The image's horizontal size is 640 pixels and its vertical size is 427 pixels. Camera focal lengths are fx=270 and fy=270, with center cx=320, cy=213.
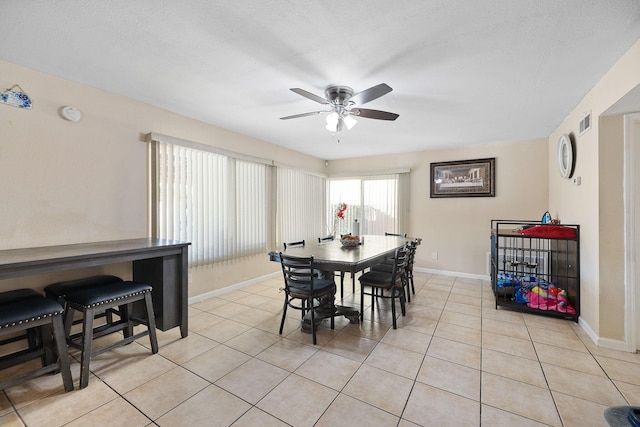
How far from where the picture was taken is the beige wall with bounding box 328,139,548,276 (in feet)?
14.2

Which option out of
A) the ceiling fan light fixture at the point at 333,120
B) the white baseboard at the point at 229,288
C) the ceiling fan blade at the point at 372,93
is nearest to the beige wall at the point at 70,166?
the white baseboard at the point at 229,288

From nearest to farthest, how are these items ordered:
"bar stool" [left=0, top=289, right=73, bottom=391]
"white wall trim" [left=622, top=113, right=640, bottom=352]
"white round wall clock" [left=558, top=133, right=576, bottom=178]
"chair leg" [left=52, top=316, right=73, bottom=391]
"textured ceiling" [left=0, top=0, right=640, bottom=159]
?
1. "textured ceiling" [left=0, top=0, right=640, bottom=159]
2. "bar stool" [left=0, top=289, right=73, bottom=391]
3. "chair leg" [left=52, top=316, right=73, bottom=391]
4. "white wall trim" [left=622, top=113, right=640, bottom=352]
5. "white round wall clock" [left=558, top=133, right=576, bottom=178]

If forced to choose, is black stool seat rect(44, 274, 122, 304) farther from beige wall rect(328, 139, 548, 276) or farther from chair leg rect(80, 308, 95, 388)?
beige wall rect(328, 139, 548, 276)

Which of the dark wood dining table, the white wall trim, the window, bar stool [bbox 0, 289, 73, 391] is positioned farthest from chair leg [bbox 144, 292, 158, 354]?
the white wall trim

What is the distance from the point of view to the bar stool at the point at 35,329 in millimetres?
1675

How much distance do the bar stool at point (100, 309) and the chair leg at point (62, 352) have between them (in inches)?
2.8

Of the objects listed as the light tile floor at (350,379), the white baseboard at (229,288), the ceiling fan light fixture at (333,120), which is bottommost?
the light tile floor at (350,379)

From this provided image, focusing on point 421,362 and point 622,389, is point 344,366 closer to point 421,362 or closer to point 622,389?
point 421,362

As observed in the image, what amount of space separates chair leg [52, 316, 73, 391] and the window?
14.6ft

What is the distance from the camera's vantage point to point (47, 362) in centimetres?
208

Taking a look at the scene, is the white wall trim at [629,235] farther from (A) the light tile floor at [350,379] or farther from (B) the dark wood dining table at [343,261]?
(B) the dark wood dining table at [343,261]

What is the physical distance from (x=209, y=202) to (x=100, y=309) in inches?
73.1

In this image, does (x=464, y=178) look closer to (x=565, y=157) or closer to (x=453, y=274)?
(x=565, y=157)

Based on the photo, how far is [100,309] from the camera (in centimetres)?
202
